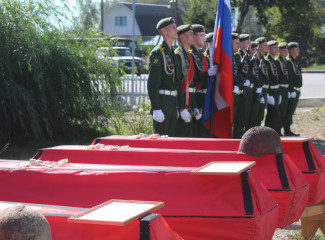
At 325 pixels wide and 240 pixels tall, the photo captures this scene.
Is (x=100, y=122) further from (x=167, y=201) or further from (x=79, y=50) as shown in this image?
(x=167, y=201)

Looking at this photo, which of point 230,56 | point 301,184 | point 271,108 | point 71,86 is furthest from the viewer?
point 271,108

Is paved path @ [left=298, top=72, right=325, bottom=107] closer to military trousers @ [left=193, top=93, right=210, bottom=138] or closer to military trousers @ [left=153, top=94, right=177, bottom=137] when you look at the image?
military trousers @ [left=193, top=93, right=210, bottom=138]

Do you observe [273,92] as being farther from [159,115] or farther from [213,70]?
[159,115]

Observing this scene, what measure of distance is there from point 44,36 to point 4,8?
0.63m

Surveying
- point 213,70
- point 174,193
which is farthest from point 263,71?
point 174,193

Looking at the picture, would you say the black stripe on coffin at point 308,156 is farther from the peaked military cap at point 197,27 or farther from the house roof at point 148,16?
the house roof at point 148,16

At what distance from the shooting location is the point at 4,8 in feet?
23.7

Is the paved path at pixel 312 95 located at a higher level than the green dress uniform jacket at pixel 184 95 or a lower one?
lower

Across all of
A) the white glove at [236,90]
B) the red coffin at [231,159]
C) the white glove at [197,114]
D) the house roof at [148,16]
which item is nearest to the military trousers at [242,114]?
the white glove at [236,90]

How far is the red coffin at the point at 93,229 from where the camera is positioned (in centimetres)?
227

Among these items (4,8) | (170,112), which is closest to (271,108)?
(170,112)

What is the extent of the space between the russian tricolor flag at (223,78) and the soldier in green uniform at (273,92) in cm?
274

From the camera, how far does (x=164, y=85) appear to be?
602 cm

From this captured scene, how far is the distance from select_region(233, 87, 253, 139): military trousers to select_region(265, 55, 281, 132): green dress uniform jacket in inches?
35.1
